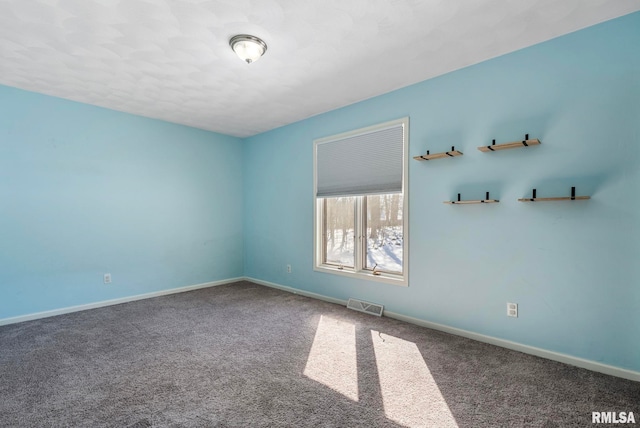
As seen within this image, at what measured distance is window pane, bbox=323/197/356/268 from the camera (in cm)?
426

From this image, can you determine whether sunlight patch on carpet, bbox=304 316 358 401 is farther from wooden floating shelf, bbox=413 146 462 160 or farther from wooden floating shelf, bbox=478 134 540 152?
wooden floating shelf, bbox=478 134 540 152

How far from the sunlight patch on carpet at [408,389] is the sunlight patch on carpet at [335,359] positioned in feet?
0.71

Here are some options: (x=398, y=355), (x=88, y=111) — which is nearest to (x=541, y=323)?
(x=398, y=355)

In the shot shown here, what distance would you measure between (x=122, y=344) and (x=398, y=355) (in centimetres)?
263

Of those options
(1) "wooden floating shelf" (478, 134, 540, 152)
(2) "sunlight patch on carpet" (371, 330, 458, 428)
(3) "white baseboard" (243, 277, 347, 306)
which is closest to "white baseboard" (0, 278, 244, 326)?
(3) "white baseboard" (243, 277, 347, 306)

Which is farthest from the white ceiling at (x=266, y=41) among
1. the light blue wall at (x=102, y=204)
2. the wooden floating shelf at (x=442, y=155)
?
the wooden floating shelf at (x=442, y=155)

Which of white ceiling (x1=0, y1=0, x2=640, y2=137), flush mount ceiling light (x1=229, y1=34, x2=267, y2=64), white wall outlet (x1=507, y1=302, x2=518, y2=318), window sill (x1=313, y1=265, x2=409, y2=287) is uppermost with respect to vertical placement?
white ceiling (x1=0, y1=0, x2=640, y2=137)

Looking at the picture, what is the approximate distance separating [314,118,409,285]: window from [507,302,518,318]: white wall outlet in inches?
41.4

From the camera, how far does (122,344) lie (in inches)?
116

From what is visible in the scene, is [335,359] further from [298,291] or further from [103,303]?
[103,303]

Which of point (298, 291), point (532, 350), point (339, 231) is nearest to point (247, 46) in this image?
point (339, 231)

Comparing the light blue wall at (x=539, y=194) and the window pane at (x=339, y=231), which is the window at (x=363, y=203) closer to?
the window pane at (x=339, y=231)

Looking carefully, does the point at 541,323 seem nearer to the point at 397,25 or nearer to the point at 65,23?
the point at 397,25

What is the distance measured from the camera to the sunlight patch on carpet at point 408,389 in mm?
1865
